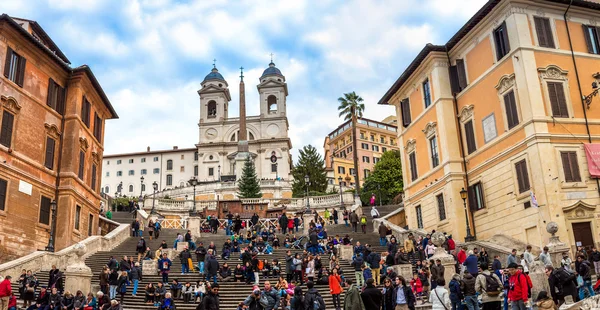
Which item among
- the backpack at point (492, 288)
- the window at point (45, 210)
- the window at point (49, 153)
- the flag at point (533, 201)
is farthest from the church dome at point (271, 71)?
the backpack at point (492, 288)

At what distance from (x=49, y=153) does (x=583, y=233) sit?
83.8ft

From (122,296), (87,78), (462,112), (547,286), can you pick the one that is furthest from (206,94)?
(547,286)

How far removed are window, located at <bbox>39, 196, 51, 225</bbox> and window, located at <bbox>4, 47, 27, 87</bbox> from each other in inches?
228

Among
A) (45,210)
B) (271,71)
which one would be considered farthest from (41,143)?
(271,71)

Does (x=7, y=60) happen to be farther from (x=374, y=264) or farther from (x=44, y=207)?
(x=374, y=264)

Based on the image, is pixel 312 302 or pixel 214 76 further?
pixel 214 76

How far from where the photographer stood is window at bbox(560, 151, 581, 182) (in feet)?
73.2

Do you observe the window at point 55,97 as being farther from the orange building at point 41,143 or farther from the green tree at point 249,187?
the green tree at point 249,187

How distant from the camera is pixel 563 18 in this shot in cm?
2528

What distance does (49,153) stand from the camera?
28.2 meters

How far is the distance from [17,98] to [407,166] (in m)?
22.1

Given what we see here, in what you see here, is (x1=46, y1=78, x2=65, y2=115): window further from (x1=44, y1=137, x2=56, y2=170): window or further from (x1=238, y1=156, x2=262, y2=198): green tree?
(x1=238, y1=156, x2=262, y2=198): green tree

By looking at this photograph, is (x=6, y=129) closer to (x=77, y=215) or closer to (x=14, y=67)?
(x=14, y=67)

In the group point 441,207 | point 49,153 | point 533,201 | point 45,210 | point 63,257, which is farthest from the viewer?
point 441,207
